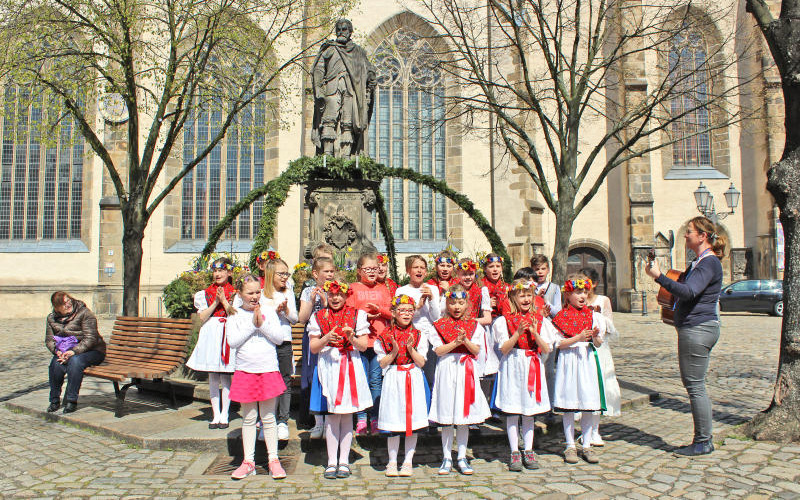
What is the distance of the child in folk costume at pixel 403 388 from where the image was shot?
4.15 meters

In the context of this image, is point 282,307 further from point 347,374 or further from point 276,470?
point 276,470

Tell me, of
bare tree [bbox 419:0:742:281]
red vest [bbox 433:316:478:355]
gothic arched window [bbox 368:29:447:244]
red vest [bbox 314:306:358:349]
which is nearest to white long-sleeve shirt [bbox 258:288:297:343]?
red vest [bbox 314:306:358:349]

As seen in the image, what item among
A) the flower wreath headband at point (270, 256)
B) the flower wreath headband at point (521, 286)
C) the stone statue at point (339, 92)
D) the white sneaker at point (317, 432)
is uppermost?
the stone statue at point (339, 92)

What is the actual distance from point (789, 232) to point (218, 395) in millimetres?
5235

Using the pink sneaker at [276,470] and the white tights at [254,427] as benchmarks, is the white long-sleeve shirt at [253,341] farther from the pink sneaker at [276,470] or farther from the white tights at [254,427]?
the pink sneaker at [276,470]

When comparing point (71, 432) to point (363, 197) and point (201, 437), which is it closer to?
point (201, 437)

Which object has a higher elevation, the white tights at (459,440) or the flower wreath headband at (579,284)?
the flower wreath headband at (579,284)

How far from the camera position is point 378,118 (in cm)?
2003

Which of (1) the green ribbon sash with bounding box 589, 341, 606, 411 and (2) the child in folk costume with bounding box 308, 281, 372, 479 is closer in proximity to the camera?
(2) the child in folk costume with bounding box 308, 281, 372, 479

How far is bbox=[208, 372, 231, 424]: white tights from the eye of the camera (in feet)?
16.8

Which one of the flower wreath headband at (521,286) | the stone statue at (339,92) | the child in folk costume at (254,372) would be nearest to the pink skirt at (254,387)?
the child in folk costume at (254,372)

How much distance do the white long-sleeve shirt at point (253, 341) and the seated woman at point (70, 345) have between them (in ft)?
9.62

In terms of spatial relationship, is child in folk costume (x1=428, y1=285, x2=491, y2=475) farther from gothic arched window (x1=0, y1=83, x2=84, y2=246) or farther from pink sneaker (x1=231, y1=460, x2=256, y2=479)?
gothic arched window (x1=0, y1=83, x2=84, y2=246)

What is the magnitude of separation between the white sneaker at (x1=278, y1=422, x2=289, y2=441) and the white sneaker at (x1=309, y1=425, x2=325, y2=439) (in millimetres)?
199
